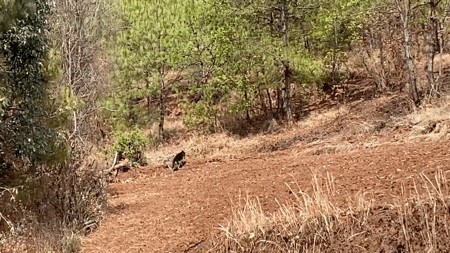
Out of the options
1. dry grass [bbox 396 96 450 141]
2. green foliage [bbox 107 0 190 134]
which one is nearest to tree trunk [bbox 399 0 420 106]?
dry grass [bbox 396 96 450 141]

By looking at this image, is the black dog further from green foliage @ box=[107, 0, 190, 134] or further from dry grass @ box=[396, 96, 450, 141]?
green foliage @ box=[107, 0, 190, 134]

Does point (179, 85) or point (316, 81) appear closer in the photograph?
point (316, 81)

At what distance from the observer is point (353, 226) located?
5070 millimetres

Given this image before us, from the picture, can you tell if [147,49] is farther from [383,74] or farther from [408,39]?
[408,39]

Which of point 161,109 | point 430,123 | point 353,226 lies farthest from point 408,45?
point 161,109

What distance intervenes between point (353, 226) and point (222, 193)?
3.96 meters

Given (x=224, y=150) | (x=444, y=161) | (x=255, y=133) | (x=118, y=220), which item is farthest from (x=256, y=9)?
(x=444, y=161)

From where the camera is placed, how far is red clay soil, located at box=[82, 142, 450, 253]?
21.4 ft

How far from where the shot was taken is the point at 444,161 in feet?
21.0

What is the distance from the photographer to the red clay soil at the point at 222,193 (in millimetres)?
6516

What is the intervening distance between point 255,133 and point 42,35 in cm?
1351

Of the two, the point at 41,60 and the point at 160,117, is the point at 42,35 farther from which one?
the point at 160,117

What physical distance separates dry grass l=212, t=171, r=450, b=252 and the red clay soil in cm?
36

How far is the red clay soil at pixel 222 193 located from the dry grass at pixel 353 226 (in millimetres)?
361
